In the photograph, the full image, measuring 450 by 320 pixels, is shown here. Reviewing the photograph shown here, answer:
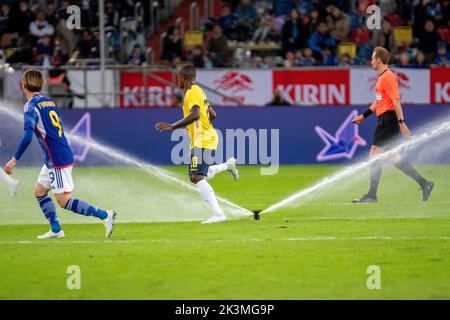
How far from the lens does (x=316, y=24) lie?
95.3ft

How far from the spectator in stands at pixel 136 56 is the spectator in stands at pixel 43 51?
2.14m

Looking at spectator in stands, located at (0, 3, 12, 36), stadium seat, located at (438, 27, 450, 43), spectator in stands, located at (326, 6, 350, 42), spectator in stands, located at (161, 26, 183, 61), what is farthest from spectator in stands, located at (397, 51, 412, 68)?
spectator in stands, located at (0, 3, 12, 36)

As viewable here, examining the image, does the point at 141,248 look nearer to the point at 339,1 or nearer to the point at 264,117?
the point at 264,117

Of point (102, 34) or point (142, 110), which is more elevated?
point (102, 34)

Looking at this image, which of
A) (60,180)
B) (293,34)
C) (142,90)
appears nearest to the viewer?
(60,180)

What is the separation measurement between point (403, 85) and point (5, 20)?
11.5m

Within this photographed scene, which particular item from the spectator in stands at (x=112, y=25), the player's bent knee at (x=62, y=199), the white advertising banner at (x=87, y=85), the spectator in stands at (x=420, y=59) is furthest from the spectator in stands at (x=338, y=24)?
the player's bent knee at (x=62, y=199)

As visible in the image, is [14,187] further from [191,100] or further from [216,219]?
[191,100]

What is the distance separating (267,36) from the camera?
98.3 feet

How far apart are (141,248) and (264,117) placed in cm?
1331

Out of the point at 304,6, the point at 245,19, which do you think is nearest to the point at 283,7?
the point at 304,6

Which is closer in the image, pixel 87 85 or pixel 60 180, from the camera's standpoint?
pixel 60 180

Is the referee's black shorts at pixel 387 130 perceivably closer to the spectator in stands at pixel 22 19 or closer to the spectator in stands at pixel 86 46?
the spectator in stands at pixel 86 46
